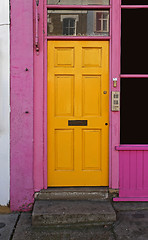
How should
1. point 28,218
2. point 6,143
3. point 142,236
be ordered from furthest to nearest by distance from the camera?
1. point 6,143
2. point 28,218
3. point 142,236

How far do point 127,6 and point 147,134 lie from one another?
7.54 feet

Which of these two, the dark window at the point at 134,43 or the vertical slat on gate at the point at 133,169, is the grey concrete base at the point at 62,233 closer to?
the vertical slat on gate at the point at 133,169

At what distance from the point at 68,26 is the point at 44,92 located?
124 centimetres

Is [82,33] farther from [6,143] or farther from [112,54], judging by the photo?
[6,143]

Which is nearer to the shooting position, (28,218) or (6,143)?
(28,218)

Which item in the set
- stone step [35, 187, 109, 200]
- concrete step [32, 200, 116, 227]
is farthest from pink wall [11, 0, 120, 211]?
concrete step [32, 200, 116, 227]

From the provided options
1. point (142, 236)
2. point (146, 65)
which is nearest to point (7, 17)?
point (146, 65)

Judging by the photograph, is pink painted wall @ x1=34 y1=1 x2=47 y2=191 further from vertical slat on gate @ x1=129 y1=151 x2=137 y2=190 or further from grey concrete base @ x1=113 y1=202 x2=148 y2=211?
vertical slat on gate @ x1=129 y1=151 x2=137 y2=190

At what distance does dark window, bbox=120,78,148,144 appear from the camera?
440 centimetres

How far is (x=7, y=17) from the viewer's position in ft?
13.7

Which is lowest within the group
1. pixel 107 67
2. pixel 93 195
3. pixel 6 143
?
pixel 93 195

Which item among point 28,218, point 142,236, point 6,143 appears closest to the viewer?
point 142,236

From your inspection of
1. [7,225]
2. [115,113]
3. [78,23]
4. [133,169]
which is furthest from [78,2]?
[7,225]

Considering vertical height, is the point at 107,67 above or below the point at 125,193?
above
